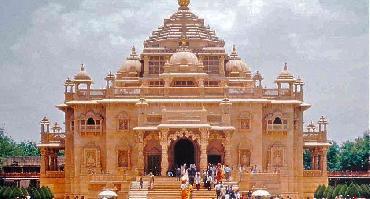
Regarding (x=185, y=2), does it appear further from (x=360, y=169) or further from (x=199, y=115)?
(x=360, y=169)

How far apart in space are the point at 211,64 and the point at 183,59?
4421 mm

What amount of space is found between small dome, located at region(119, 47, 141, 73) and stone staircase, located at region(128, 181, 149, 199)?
13161 millimetres

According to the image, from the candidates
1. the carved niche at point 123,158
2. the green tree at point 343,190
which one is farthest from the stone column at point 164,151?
the green tree at point 343,190

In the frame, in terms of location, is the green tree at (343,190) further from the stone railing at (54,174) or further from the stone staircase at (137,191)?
the stone railing at (54,174)

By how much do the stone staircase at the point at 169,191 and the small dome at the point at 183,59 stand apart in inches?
372

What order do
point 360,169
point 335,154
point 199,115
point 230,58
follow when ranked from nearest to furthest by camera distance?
point 199,115, point 230,58, point 360,169, point 335,154

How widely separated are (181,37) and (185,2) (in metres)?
3.81

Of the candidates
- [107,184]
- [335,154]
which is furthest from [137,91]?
[335,154]

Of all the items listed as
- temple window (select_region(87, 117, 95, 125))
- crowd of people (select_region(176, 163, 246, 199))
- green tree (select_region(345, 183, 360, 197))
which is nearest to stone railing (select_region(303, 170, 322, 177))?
green tree (select_region(345, 183, 360, 197))

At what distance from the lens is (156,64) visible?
3056 inches

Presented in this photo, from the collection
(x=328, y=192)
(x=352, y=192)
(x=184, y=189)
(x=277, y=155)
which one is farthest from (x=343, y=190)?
(x=184, y=189)

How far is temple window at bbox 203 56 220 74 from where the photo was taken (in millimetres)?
77438

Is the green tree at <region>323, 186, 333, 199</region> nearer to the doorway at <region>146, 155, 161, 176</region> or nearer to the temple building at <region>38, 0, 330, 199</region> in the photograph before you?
the temple building at <region>38, 0, 330, 199</region>

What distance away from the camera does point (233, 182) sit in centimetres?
6450
